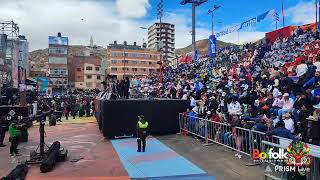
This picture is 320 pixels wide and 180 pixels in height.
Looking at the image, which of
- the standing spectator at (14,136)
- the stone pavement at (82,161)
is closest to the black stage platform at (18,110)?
the stone pavement at (82,161)

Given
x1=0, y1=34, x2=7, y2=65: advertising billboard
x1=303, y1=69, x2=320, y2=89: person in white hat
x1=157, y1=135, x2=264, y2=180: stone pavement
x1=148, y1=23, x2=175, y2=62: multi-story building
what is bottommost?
x1=157, y1=135, x2=264, y2=180: stone pavement

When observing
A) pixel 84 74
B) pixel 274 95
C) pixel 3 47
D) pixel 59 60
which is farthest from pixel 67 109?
pixel 84 74

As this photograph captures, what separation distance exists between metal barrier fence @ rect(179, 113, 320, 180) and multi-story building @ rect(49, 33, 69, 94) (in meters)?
94.3

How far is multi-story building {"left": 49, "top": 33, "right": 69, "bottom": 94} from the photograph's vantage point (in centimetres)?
10894

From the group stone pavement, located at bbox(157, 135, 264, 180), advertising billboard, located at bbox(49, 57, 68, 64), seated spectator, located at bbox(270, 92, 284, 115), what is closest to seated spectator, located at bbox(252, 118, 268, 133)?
stone pavement, located at bbox(157, 135, 264, 180)

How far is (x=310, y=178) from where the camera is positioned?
8273mm

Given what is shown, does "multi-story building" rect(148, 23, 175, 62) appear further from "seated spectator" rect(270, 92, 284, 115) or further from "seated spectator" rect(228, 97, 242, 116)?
"seated spectator" rect(270, 92, 284, 115)

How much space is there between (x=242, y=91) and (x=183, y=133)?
3944 millimetres

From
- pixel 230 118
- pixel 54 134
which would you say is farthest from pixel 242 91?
pixel 54 134

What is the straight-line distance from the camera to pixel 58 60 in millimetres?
110312

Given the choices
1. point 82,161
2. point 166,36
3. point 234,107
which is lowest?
point 82,161

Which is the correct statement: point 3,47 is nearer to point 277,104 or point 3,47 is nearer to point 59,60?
point 277,104

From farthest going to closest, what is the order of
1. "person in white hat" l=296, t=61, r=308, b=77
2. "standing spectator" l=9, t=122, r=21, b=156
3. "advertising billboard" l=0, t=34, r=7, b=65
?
"advertising billboard" l=0, t=34, r=7, b=65
"standing spectator" l=9, t=122, r=21, b=156
"person in white hat" l=296, t=61, r=308, b=77

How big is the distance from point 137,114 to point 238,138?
8.14 meters
